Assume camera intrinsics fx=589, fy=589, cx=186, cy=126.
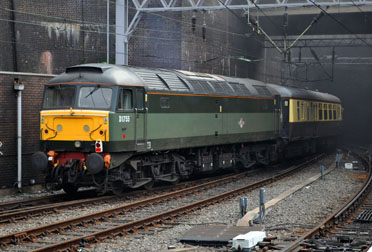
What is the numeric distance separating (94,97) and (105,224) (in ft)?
13.1

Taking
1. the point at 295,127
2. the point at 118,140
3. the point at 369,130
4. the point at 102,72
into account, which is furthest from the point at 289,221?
the point at 369,130

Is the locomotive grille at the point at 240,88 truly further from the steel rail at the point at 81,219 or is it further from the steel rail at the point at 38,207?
the steel rail at the point at 38,207

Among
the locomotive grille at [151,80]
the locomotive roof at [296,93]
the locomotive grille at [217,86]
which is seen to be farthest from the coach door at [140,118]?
the locomotive roof at [296,93]

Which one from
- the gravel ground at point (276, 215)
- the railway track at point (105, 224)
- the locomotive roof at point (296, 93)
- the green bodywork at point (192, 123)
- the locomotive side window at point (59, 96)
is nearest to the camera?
the railway track at point (105, 224)

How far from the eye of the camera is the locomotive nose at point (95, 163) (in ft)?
46.3

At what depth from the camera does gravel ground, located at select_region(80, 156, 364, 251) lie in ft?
33.9

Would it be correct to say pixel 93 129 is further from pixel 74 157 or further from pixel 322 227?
pixel 322 227

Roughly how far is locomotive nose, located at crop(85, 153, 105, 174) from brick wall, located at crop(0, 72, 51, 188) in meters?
3.45

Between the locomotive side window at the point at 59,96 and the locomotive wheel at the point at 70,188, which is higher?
the locomotive side window at the point at 59,96

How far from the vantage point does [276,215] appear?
13.1 meters

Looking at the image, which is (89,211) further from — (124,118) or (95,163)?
(124,118)

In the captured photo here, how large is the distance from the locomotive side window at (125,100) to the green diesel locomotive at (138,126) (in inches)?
1.0

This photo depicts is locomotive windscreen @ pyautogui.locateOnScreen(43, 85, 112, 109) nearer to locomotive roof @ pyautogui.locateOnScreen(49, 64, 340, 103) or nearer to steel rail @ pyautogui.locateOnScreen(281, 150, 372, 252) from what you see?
locomotive roof @ pyautogui.locateOnScreen(49, 64, 340, 103)

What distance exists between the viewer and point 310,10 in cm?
3178
